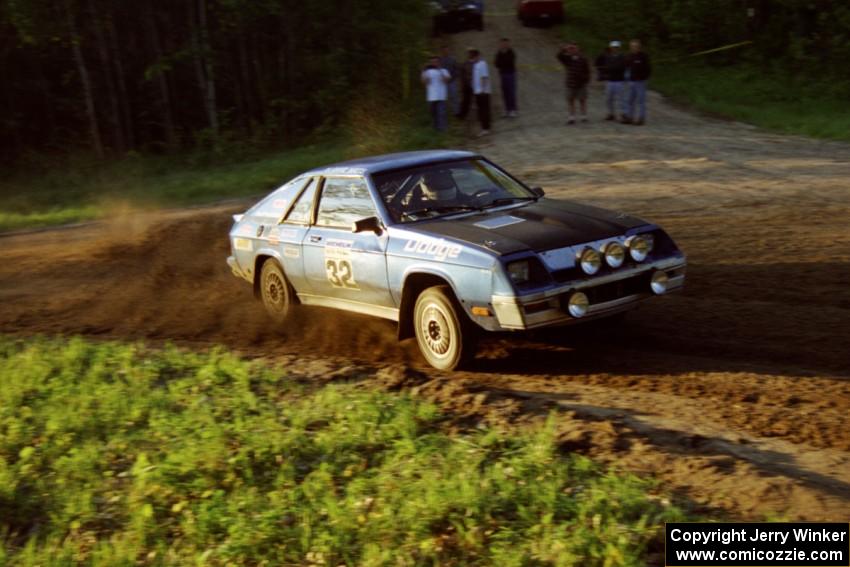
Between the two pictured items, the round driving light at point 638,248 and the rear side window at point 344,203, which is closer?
the round driving light at point 638,248

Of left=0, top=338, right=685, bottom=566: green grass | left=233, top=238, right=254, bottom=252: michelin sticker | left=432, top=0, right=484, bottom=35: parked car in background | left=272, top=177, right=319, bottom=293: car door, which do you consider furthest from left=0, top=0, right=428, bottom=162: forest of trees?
left=0, top=338, right=685, bottom=566: green grass

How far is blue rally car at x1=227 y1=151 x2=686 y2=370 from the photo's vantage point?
6910 mm

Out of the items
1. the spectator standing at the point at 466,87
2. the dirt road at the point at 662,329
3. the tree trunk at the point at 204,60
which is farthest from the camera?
the tree trunk at the point at 204,60

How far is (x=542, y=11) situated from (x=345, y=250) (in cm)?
3102

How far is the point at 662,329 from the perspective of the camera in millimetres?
8234

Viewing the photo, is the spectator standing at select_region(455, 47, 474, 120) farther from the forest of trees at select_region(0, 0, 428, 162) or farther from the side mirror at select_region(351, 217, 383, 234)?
the side mirror at select_region(351, 217, 383, 234)

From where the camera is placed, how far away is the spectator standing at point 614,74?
2177 cm

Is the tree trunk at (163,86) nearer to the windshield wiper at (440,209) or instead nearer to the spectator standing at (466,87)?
the spectator standing at (466,87)

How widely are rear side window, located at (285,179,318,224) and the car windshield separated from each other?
34.9 inches

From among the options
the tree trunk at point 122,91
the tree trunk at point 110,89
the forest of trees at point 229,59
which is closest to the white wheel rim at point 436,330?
the forest of trees at point 229,59

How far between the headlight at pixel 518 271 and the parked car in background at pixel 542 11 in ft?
105

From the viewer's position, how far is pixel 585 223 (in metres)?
7.38

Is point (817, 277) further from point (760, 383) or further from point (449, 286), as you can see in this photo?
point (449, 286)

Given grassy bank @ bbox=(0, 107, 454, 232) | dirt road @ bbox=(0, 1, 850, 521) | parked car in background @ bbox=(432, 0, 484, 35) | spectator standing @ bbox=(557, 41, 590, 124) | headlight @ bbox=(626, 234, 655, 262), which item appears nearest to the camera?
dirt road @ bbox=(0, 1, 850, 521)
